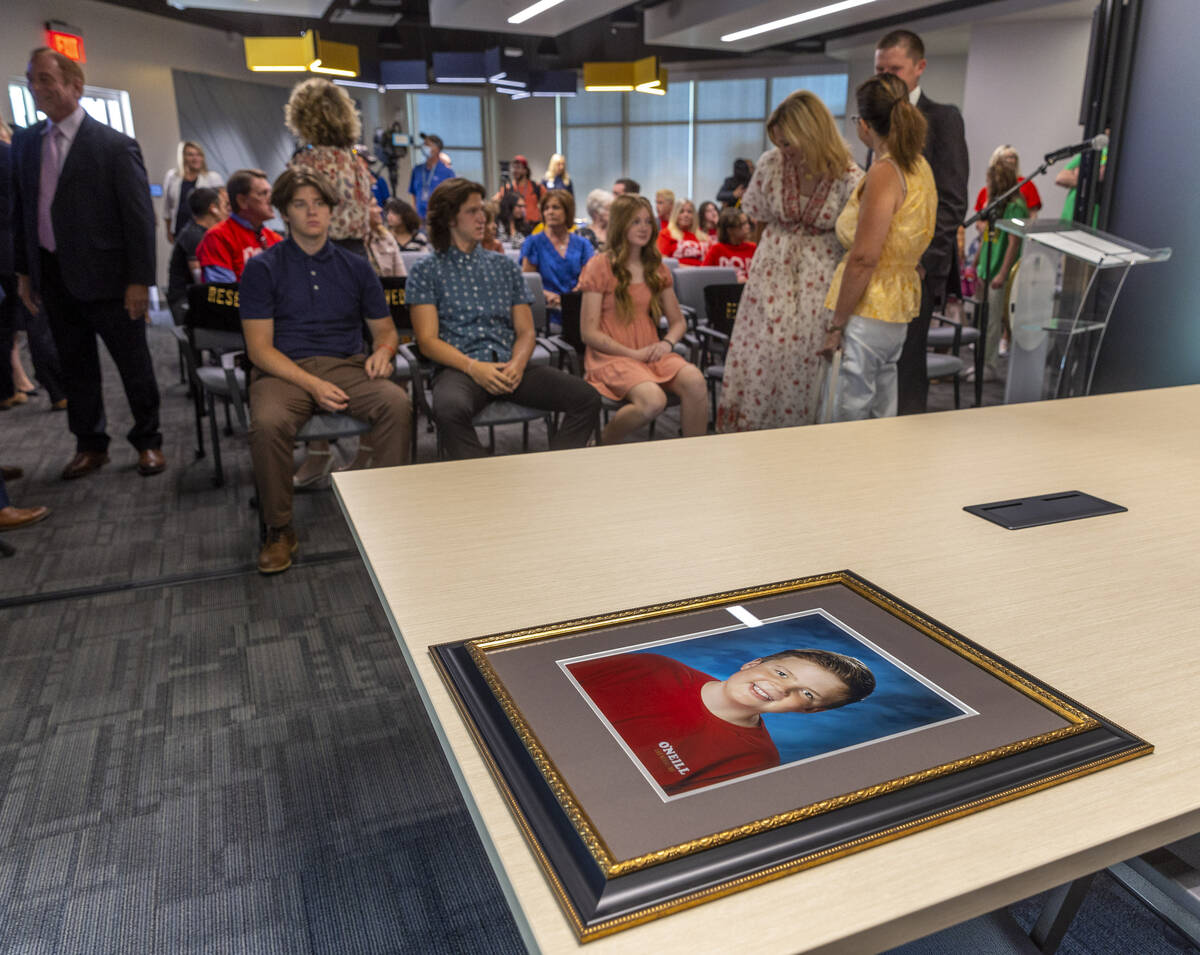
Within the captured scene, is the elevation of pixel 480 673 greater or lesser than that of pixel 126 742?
greater

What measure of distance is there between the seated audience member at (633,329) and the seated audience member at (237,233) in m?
1.86

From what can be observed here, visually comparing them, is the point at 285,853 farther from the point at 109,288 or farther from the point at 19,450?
the point at 19,450

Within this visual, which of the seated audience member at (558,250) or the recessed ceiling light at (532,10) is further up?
the recessed ceiling light at (532,10)

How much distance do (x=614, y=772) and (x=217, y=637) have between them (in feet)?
7.16

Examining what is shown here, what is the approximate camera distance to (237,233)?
4.52 m

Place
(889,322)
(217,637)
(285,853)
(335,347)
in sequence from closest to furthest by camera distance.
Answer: (285,853) → (217,637) → (889,322) → (335,347)

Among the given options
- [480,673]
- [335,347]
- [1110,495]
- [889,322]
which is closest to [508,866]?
[480,673]

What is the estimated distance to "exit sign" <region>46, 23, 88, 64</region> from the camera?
332 inches

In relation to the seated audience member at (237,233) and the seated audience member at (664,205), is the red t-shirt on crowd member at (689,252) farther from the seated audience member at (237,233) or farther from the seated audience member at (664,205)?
the seated audience member at (237,233)

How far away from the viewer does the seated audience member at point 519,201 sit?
9.67 metres

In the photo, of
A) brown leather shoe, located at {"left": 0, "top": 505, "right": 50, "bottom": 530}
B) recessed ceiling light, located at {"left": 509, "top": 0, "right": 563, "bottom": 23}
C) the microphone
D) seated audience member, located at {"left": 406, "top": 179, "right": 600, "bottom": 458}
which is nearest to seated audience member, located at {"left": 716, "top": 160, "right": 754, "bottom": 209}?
recessed ceiling light, located at {"left": 509, "top": 0, "right": 563, "bottom": 23}

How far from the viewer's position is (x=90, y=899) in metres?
1.61

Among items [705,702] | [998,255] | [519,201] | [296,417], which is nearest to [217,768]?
[296,417]

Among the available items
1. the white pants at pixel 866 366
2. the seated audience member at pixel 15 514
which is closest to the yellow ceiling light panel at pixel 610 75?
the white pants at pixel 866 366
